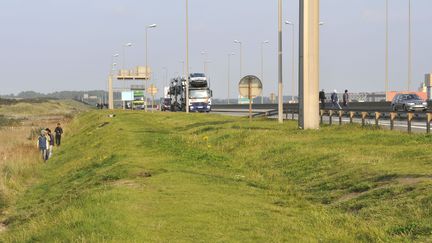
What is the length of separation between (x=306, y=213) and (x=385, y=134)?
1207 cm

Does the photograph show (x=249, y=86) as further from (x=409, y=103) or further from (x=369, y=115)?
(x=409, y=103)

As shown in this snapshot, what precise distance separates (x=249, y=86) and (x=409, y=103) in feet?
65.4

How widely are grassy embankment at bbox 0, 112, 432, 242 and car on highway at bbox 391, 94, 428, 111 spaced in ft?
79.2

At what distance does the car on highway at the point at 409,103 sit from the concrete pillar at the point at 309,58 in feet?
69.3

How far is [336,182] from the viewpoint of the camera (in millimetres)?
14914

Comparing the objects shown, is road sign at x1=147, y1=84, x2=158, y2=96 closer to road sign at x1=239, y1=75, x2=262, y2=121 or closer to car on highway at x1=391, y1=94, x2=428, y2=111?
car on highway at x1=391, y1=94, x2=428, y2=111

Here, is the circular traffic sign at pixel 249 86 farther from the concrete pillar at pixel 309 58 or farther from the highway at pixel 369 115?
the highway at pixel 369 115

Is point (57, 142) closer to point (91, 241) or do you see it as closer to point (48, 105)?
point (91, 241)

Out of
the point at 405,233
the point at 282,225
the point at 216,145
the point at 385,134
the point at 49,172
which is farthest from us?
the point at 49,172

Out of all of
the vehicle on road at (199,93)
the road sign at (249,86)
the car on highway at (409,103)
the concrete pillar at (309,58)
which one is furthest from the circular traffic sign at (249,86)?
the vehicle on road at (199,93)

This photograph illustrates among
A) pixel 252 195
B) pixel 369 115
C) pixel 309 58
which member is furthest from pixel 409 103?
pixel 252 195

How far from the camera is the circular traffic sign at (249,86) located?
31.7 m

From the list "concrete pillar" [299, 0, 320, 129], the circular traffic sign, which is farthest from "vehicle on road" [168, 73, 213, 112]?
"concrete pillar" [299, 0, 320, 129]

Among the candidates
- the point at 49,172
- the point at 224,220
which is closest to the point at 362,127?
the point at 49,172
